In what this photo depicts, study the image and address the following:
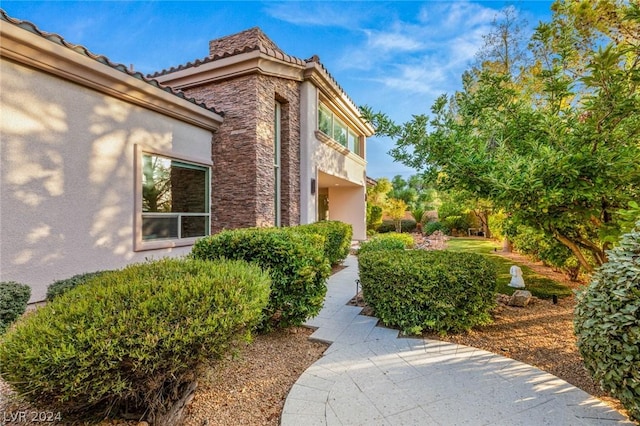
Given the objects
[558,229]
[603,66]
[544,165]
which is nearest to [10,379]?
[544,165]

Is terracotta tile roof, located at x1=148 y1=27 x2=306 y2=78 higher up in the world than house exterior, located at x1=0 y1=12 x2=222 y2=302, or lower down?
higher up

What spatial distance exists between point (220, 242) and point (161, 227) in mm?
3697

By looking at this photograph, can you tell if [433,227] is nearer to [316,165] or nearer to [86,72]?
[316,165]

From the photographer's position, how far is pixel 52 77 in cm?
527

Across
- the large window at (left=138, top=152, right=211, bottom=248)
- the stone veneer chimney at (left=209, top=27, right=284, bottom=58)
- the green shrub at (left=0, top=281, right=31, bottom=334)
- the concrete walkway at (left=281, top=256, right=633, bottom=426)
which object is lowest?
the concrete walkway at (left=281, top=256, right=633, bottom=426)

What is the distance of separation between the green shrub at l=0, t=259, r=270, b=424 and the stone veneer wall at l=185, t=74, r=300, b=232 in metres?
5.99

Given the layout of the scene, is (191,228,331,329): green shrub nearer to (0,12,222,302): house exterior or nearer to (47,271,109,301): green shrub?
(47,271,109,301): green shrub

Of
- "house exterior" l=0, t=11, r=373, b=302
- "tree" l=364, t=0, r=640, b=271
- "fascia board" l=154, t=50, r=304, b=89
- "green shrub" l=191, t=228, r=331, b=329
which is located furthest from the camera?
"fascia board" l=154, t=50, r=304, b=89

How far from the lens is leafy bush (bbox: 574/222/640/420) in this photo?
7.13 ft

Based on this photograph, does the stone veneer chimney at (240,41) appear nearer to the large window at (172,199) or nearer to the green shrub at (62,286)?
the large window at (172,199)

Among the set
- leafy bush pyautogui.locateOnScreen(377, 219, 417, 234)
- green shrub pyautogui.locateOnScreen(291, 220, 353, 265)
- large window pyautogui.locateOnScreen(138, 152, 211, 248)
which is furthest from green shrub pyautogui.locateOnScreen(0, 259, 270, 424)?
leafy bush pyautogui.locateOnScreen(377, 219, 417, 234)

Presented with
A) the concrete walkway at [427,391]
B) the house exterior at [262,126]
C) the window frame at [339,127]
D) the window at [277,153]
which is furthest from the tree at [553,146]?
the window frame at [339,127]

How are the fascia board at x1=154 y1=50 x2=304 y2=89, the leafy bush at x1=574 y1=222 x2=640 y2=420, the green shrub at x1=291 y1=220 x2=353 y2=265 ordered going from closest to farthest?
the leafy bush at x1=574 y1=222 x2=640 y2=420 → the fascia board at x1=154 y1=50 x2=304 y2=89 → the green shrub at x1=291 y1=220 x2=353 y2=265

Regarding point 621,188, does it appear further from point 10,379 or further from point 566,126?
point 10,379
